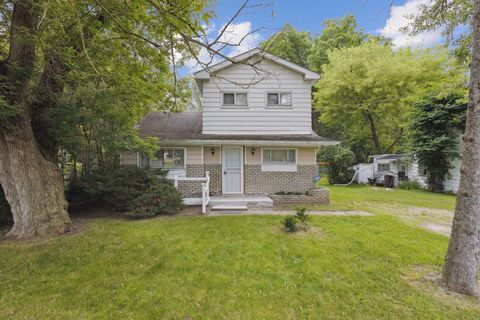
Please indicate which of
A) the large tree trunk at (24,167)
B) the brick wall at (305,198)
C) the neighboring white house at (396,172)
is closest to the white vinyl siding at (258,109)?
the brick wall at (305,198)

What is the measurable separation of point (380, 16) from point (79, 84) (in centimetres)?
694

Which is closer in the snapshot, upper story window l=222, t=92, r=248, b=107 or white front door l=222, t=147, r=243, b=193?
white front door l=222, t=147, r=243, b=193

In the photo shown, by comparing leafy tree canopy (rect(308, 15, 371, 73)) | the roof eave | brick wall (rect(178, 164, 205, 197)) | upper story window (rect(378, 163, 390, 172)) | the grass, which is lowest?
the grass

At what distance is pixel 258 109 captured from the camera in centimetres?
961

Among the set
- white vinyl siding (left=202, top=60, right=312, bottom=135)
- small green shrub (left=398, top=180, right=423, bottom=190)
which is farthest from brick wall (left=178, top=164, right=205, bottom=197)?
small green shrub (left=398, top=180, right=423, bottom=190)

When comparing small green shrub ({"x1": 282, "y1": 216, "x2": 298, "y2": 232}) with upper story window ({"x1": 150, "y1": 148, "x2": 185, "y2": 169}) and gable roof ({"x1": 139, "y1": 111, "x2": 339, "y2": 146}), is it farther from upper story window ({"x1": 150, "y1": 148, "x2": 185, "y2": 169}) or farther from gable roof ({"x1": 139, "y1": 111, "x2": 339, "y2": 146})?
upper story window ({"x1": 150, "y1": 148, "x2": 185, "y2": 169})

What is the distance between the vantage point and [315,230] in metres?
5.55

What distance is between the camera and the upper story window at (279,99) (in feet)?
31.8

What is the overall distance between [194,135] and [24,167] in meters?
5.41

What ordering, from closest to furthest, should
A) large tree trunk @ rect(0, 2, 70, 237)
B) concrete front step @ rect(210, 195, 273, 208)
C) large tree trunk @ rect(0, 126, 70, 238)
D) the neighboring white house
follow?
large tree trunk @ rect(0, 2, 70, 237), large tree trunk @ rect(0, 126, 70, 238), concrete front step @ rect(210, 195, 273, 208), the neighboring white house

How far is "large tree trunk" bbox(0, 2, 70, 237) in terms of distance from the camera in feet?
15.8

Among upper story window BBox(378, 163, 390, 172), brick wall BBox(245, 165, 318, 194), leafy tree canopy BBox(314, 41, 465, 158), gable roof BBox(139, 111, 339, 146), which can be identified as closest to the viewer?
gable roof BBox(139, 111, 339, 146)

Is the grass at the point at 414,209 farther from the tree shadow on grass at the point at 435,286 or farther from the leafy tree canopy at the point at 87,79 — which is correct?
the leafy tree canopy at the point at 87,79

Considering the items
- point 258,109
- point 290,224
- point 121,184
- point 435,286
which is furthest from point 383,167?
point 121,184
